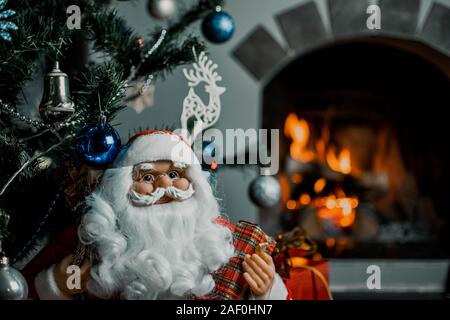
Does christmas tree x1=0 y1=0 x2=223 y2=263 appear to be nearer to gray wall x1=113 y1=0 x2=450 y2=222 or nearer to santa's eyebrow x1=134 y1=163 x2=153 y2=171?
santa's eyebrow x1=134 y1=163 x2=153 y2=171

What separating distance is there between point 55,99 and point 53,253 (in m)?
0.35

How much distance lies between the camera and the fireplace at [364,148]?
2.37m

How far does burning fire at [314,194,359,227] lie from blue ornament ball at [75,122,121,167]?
1.22m

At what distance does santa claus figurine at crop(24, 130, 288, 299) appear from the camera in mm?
1261

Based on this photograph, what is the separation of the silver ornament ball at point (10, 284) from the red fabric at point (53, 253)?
180 millimetres

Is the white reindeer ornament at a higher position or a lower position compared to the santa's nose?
higher

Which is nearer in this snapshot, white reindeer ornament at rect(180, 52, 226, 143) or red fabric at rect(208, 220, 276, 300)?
red fabric at rect(208, 220, 276, 300)

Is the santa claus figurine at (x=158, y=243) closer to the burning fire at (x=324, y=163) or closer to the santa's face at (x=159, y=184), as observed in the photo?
the santa's face at (x=159, y=184)

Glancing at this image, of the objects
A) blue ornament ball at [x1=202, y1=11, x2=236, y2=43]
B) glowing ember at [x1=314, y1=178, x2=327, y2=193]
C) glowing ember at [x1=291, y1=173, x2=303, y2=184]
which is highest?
blue ornament ball at [x1=202, y1=11, x2=236, y2=43]

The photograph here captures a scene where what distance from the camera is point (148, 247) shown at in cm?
128

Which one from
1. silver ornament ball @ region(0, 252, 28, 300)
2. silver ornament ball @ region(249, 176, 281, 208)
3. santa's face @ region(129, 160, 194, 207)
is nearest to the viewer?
silver ornament ball @ region(0, 252, 28, 300)

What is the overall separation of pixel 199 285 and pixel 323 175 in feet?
4.05

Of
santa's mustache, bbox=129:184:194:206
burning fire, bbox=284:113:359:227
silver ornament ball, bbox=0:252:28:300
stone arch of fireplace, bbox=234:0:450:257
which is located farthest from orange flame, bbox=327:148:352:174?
silver ornament ball, bbox=0:252:28:300
